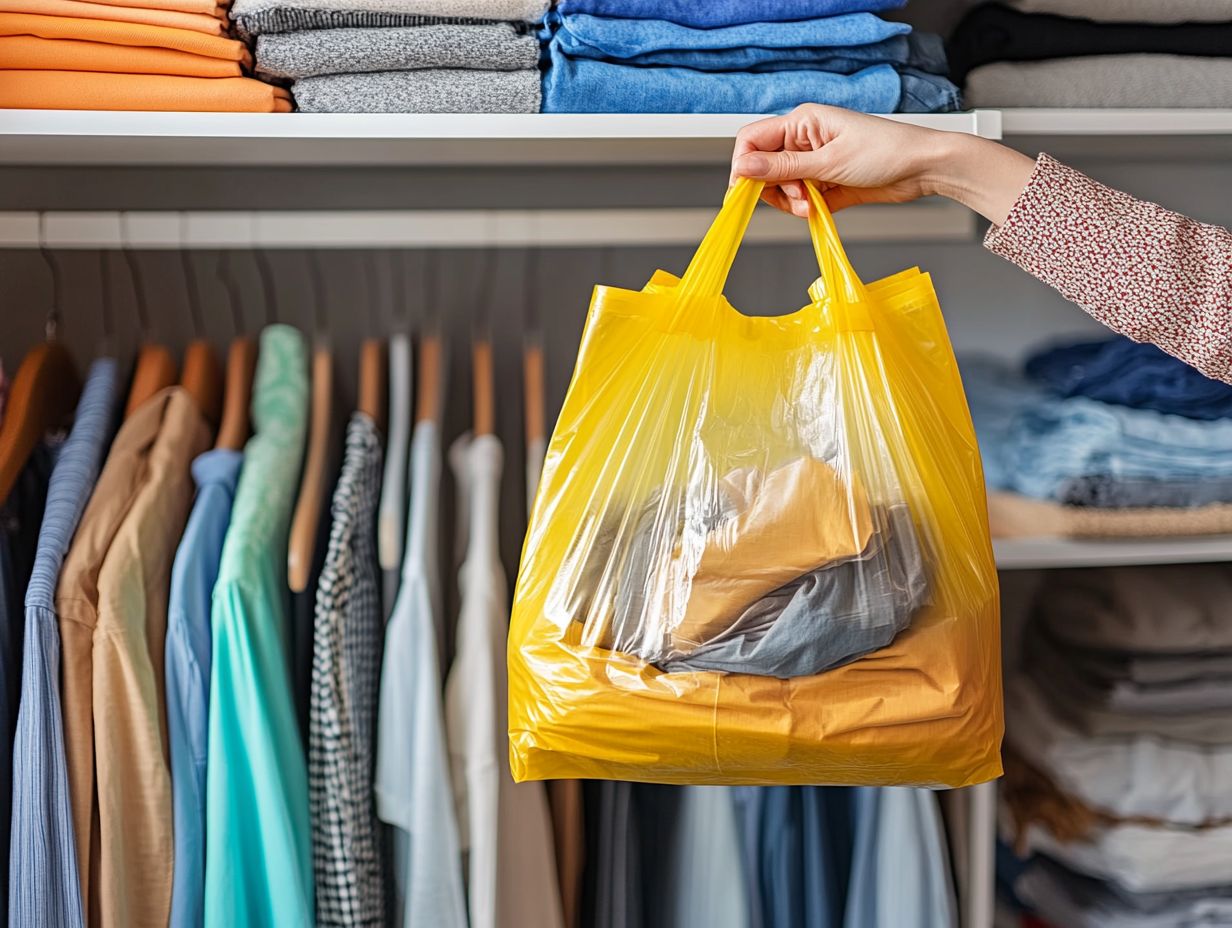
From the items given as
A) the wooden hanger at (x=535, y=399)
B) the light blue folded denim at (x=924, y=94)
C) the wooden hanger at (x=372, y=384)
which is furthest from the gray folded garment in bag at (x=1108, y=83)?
the wooden hanger at (x=372, y=384)

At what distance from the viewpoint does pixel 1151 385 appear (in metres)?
1.24

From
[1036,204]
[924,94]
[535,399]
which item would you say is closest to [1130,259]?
[1036,204]

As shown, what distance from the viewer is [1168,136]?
1195 mm

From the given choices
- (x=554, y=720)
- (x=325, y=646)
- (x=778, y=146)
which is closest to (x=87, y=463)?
(x=325, y=646)

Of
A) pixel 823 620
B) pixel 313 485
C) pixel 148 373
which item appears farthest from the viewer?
pixel 148 373

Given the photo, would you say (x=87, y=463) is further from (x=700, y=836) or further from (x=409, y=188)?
(x=700, y=836)

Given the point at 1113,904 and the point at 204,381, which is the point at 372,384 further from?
the point at 1113,904

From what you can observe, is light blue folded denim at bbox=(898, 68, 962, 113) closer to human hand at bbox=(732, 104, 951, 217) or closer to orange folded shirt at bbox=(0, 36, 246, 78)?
human hand at bbox=(732, 104, 951, 217)

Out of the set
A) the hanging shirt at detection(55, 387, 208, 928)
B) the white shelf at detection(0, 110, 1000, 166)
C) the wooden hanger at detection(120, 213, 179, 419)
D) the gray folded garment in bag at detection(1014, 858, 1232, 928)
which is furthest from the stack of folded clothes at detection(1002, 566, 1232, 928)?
the wooden hanger at detection(120, 213, 179, 419)

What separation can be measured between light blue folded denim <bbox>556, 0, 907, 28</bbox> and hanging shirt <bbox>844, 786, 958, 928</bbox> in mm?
791

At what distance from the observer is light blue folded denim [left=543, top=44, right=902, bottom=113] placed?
1025mm

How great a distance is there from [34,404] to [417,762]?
0.54 m

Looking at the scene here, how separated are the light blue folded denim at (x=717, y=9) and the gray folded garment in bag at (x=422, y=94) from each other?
3.6 inches

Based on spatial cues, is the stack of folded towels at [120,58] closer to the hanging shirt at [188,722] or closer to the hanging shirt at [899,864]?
the hanging shirt at [188,722]
